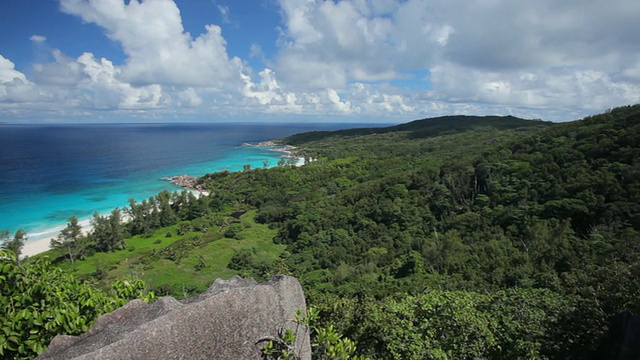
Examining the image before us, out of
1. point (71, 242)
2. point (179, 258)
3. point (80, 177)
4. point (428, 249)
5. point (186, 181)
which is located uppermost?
point (428, 249)

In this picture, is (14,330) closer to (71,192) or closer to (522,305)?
(522,305)

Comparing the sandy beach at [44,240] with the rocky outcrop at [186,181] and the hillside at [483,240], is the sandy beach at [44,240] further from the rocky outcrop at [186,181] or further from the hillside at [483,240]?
the rocky outcrop at [186,181]

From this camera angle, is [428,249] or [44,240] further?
[44,240]

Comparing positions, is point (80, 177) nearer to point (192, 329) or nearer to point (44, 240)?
point (44, 240)

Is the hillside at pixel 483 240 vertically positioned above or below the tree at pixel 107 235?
above

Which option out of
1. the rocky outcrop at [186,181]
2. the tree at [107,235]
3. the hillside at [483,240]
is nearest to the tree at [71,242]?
the tree at [107,235]

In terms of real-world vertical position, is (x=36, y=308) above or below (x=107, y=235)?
above

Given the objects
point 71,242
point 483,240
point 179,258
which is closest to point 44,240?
point 71,242
